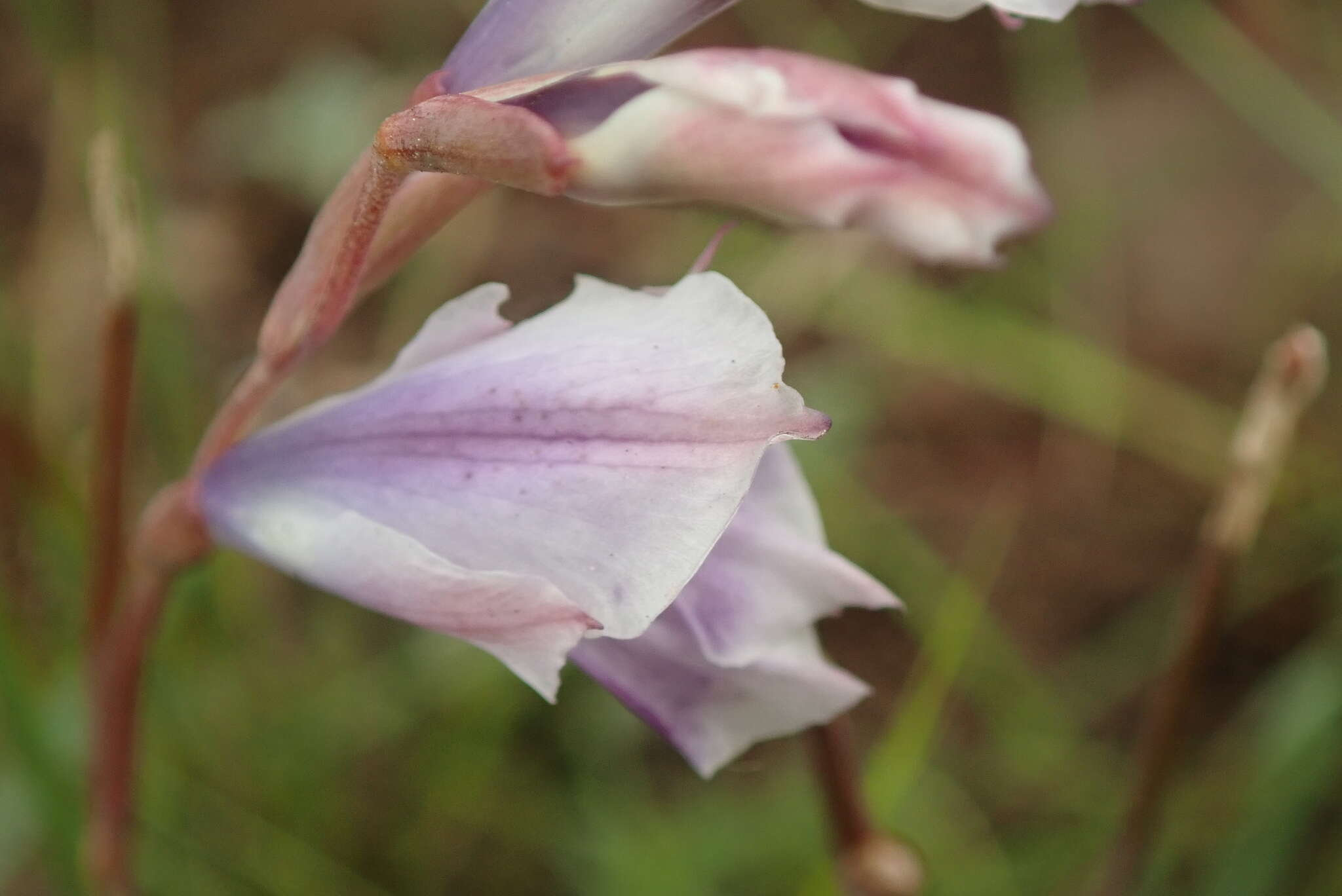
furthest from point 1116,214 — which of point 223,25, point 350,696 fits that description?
point 223,25

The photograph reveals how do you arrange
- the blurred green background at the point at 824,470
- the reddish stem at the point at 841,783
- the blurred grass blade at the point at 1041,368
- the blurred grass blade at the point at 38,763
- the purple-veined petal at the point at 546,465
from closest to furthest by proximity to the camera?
the purple-veined petal at the point at 546,465 < the reddish stem at the point at 841,783 < the blurred grass blade at the point at 38,763 < the blurred green background at the point at 824,470 < the blurred grass blade at the point at 1041,368

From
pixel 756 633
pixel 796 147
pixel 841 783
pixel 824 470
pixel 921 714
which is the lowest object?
pixel 824 470

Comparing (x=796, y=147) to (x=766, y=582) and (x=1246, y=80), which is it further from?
(x=1246, y=80)

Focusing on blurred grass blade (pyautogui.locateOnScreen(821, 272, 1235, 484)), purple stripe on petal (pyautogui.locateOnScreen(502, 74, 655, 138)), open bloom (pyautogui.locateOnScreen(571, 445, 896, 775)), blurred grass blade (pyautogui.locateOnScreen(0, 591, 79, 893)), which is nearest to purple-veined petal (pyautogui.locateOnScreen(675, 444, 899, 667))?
open bloom (pyautogui.locateOnScreen(571, 445, 896, 775))

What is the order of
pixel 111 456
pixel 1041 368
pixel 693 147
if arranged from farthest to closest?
pixel 1041 368 < pixel 111 456 < pixel 693 147

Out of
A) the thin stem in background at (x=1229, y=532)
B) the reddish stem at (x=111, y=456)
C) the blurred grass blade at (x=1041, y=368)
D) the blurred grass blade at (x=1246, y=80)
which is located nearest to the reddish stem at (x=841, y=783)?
the thin stem in background at (x=1229, y=532)

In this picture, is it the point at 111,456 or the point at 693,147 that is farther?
the point at 111,456

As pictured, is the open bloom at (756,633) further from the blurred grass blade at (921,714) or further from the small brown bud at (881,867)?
the blurred grass blade at (921,714)

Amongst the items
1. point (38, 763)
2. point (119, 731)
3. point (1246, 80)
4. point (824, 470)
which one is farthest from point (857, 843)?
point (1246, 80)
